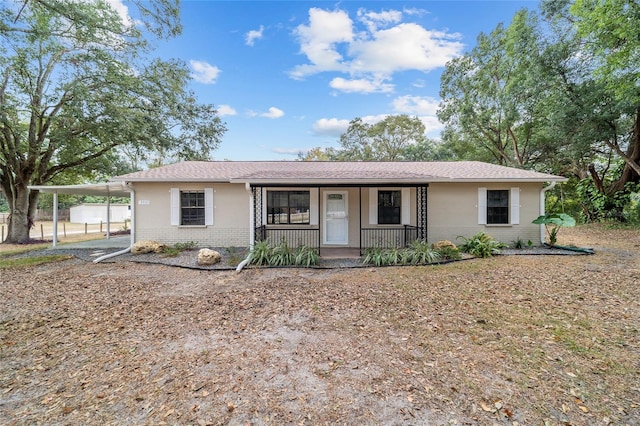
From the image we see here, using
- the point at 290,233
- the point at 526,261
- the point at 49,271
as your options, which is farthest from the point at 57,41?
the point at 526,261

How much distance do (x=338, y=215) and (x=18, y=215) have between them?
48.6 feet

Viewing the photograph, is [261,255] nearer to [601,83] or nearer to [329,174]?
[329,174]

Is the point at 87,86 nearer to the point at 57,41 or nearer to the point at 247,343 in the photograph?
the point at 57,41

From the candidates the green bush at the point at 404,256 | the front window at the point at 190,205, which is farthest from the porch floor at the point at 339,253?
the front window at the point at 190,205

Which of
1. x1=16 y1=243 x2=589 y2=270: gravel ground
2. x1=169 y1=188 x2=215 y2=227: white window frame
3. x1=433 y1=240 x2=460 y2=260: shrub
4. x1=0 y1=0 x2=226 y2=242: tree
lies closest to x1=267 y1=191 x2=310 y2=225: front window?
x1=16 y1=243 x2=589 y2=270: gravel ground

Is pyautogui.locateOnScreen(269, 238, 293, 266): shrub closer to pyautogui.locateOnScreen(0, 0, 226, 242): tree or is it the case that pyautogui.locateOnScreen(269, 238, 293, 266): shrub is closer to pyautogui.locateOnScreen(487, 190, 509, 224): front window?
pyautogui.locateOnScreen(487, 190, 509, 224): front window

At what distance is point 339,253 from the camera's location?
28.9 feet

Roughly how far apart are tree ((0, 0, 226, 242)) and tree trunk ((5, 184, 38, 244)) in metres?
0.03

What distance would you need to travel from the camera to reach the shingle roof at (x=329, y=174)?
8.09 m

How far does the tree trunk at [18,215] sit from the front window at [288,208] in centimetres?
1219

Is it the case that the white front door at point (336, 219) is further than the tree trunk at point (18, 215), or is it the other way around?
the tree trunk at point (18, 215)

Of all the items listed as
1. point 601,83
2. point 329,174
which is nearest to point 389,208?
point 329,174

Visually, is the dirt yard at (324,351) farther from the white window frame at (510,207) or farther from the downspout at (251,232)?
the white window frame at (510,207)

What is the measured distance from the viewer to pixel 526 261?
25.4ft
